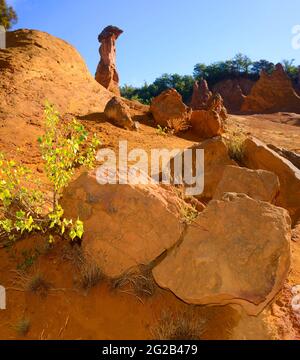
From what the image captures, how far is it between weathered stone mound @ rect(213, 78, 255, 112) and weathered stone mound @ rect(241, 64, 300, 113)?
3.81 metres

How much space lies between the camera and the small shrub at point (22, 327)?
2.96 meters

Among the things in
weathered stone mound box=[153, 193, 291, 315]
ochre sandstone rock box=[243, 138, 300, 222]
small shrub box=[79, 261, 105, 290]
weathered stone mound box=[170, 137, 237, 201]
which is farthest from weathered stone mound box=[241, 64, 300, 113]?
small shrub box=[79, 261, 105, 290]

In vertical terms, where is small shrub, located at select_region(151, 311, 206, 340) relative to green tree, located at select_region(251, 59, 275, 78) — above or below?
below

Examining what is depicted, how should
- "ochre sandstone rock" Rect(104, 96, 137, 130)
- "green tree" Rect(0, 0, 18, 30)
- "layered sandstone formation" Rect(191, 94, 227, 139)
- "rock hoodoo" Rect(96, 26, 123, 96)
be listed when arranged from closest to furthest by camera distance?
1. "ochre sandstone rock" Rect(104, 96, 137, 130)
2. "layered sandstone formation" Rect(191, 94, 227, 139)
3. "green tree" Rect(0, 0, 18, 30)
4. "rock hoodoo" Rect(96, 26, 123, 96)

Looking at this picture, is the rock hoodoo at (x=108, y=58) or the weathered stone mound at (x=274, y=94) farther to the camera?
the weathered stone mound at (x=274, y=94)

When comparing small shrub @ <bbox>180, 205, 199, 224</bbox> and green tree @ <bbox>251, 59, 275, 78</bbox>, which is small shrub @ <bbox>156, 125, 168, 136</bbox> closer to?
small shrub @ <bbox>180, 205, 199, 224</bbox>

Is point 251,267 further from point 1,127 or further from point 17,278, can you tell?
point 1,127

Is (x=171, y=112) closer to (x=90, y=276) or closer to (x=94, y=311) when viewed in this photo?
(x=90, y=276)

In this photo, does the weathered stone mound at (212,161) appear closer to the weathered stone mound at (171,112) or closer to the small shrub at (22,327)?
the small shrub at (22,327)
